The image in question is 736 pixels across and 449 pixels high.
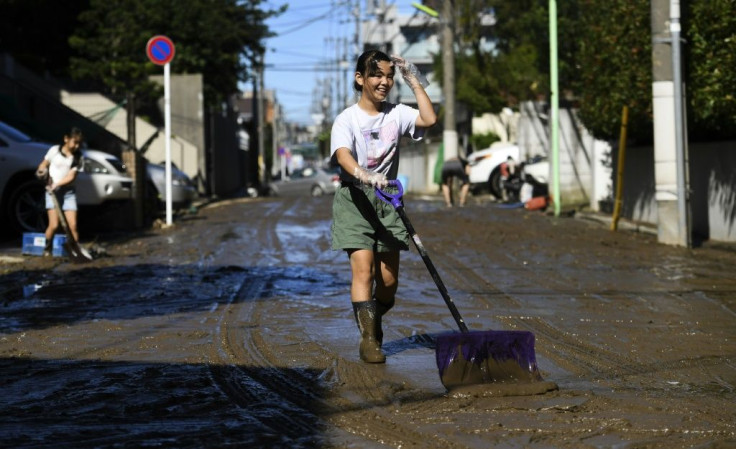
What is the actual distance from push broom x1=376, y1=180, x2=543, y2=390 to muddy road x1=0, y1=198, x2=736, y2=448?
0.13 metres

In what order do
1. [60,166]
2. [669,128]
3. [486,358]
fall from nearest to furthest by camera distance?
1. [486,358]
2. [60,166]
3. [669,128]

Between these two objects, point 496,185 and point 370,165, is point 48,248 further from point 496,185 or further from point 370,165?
point 496,185

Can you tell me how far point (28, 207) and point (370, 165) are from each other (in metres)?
10.4

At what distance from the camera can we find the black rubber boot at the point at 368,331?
6355 millimetres

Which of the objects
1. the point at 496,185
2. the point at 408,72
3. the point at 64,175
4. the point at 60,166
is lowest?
the point at 496,185

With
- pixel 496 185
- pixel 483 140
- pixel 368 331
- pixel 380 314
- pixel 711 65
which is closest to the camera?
pixel 368 331

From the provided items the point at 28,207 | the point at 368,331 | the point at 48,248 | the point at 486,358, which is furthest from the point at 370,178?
the point at 28,207

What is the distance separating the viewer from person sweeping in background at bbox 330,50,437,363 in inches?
252

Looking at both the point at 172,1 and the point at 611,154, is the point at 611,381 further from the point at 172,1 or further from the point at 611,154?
the point at 172,1

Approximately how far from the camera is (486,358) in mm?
5664

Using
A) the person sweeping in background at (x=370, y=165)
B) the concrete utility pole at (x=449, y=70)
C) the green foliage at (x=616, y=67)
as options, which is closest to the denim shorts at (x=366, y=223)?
the person sweeping in background at (x=370, y=165)

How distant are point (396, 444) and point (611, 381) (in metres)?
1.73

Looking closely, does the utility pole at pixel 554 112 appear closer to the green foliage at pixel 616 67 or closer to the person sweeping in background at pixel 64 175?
the green foliage at pixel 616 67

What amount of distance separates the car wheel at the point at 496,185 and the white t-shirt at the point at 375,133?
22531 millimetres
